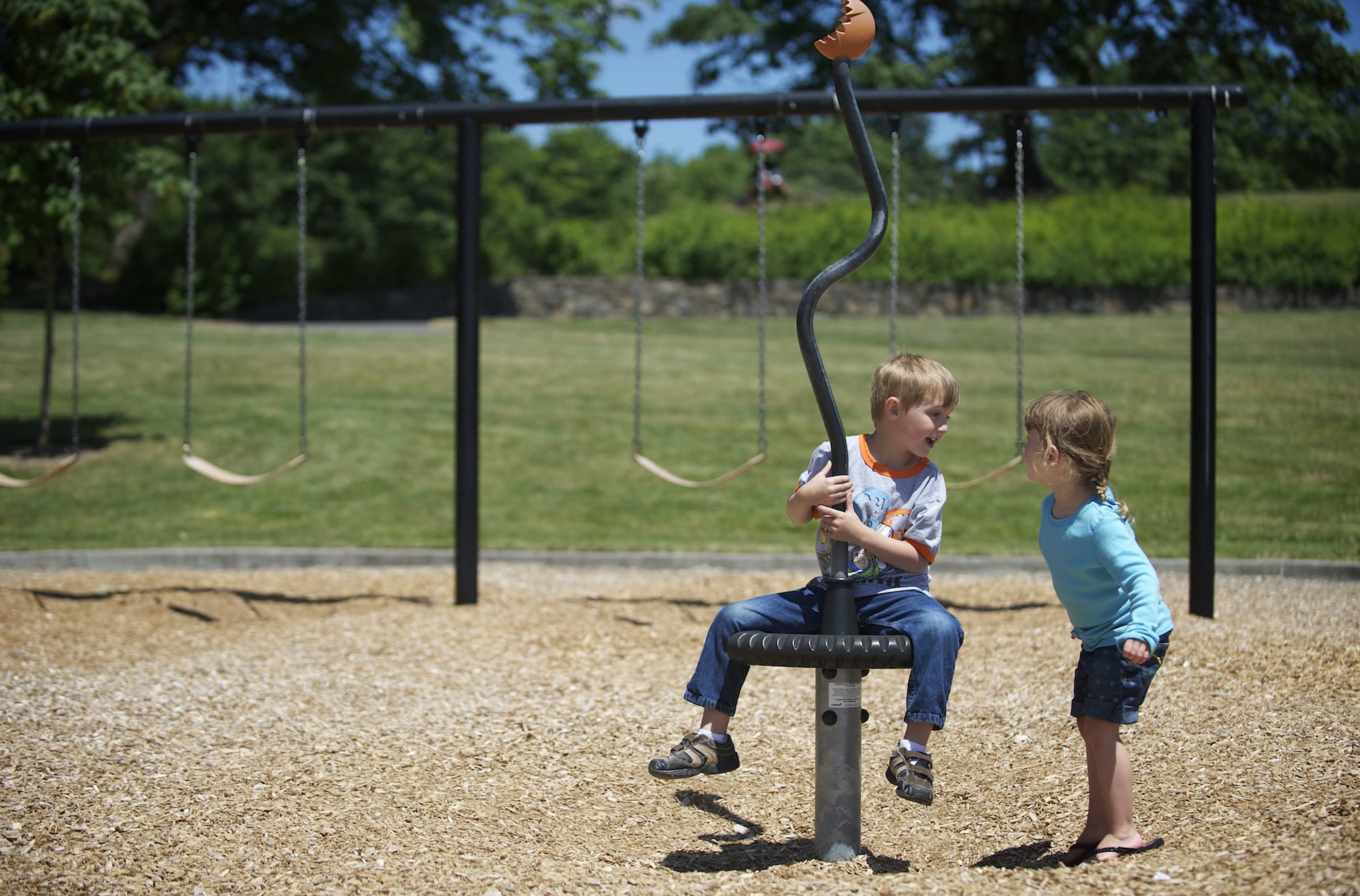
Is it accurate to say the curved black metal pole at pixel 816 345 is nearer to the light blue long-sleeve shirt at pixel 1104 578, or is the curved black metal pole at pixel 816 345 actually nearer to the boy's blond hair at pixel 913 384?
the boy's blond hair at pixel 913 384

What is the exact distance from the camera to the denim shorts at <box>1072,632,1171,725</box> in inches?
116

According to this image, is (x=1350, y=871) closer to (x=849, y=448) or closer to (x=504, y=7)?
(x=849, y=448)

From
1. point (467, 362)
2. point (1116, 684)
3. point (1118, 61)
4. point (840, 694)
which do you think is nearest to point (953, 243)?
point (1118, 61)

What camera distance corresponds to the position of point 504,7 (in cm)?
2070

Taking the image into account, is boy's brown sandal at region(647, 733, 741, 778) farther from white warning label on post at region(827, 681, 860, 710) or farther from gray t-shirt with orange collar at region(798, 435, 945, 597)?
gray t-shirt with orange collar at region(798, 435, 945, 597)

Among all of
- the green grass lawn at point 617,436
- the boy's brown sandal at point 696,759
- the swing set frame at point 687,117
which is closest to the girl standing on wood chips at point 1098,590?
the boy's brown sandal at point 696,759

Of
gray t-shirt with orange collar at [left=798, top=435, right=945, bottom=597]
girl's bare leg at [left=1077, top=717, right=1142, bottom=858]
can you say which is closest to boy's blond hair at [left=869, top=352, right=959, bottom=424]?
gray t-shirt with orange collar at [left=798, top=435, right=945, bottom=597]

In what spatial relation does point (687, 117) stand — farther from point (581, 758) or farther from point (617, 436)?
point (617, 436)

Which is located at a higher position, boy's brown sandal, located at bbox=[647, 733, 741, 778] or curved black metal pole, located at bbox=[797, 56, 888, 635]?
curved black metal pole, located at bbox=[797, 56, 888, 635]

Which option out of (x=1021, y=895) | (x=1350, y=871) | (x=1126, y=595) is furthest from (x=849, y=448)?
(x=1350, y=871)

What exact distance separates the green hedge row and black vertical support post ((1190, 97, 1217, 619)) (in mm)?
10788

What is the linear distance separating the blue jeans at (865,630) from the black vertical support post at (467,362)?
3479 millimetres

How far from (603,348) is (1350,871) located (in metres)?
15.3

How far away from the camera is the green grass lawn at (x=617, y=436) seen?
30.0ft
